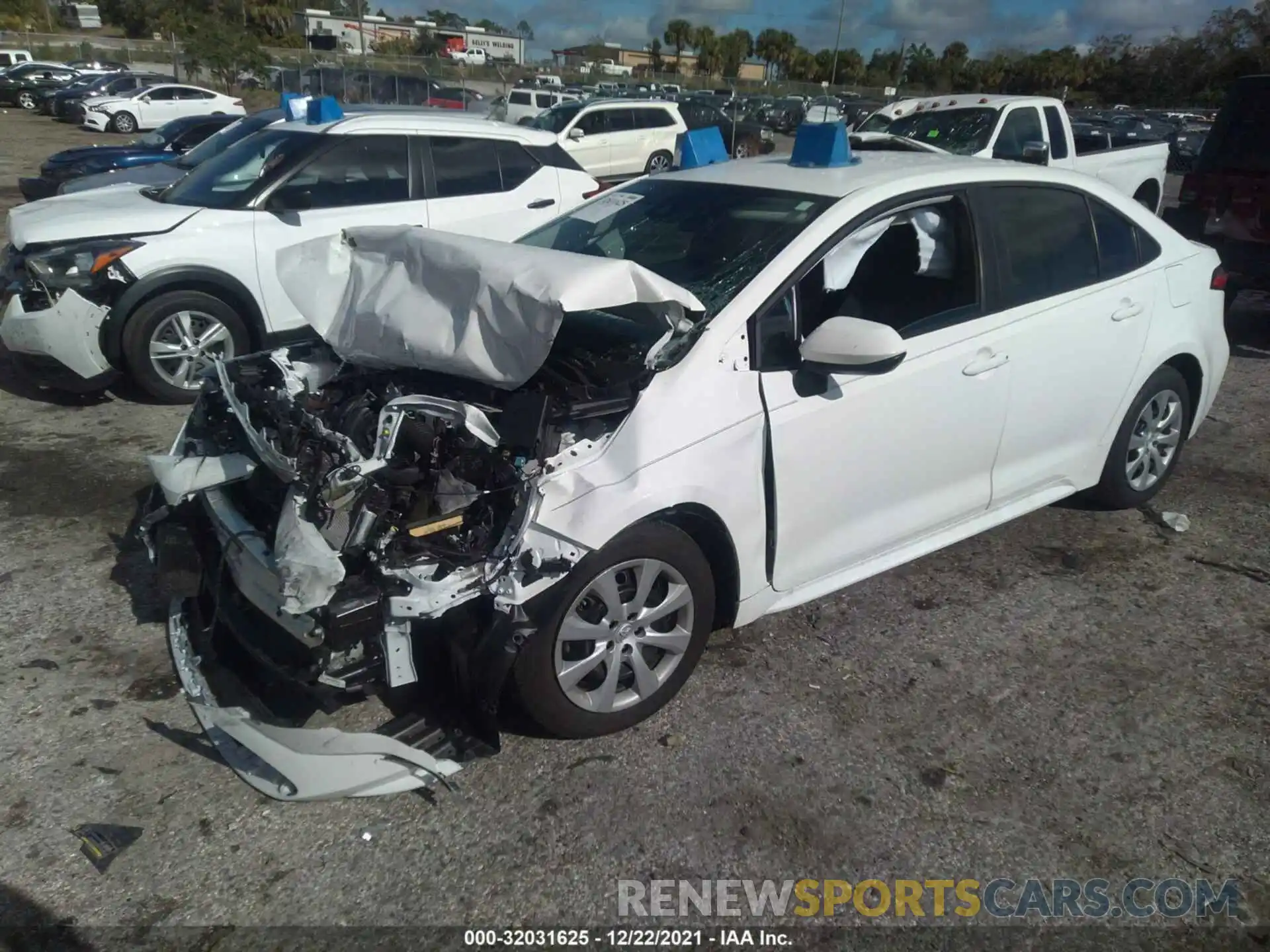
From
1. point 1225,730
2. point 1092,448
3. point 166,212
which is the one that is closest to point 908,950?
point 1225,730

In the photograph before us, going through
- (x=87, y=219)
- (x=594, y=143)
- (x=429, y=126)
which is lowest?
(x=594, y=143)

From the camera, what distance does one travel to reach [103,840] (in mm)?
2715

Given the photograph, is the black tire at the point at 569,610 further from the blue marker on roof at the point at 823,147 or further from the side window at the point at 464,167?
the side window at the point at 464,167

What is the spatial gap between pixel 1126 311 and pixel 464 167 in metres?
4.81

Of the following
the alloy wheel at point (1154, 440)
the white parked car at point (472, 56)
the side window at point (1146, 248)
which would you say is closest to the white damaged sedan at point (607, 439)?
the side window at point (1146, 248)

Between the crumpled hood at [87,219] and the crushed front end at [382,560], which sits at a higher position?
the crumpled hood at [87,219]

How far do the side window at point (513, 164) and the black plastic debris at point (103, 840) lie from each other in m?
5.62

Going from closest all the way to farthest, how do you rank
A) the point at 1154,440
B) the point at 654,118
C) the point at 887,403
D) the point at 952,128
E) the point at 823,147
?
the point at 887,403 → the point at 823,147 → the point at 1154,440 → the point at 952,128 → the point at 654,118

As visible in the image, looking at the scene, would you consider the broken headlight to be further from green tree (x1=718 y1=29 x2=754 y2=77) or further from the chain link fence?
green tree (x1=718 y1=29 x2=754 y2=77)

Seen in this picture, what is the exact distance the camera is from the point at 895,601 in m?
4.12

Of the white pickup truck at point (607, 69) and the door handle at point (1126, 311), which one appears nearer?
the door handle at point (1126, 311)

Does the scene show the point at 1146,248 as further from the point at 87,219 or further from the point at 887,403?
the point at 87,219

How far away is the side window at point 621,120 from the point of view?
1898 centimetres

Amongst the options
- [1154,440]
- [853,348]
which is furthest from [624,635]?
[1154,440]
